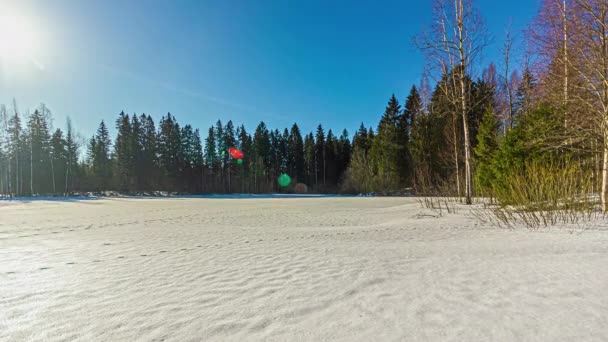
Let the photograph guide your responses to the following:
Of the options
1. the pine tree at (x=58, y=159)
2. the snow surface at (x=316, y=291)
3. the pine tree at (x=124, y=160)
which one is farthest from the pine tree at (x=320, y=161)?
the snow surface at (x=316, y=291)

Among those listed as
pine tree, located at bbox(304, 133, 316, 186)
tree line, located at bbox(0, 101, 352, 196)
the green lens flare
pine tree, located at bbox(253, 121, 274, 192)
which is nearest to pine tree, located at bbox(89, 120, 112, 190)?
tree line, located at bbox(0, 101, 352, 196)

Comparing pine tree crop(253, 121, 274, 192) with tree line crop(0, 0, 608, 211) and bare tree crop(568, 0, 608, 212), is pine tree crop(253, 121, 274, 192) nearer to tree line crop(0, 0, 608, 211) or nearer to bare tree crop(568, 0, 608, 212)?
tree line crop(0, 0, 608, 211)

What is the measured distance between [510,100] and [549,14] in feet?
35.3

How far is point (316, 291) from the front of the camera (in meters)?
2.58

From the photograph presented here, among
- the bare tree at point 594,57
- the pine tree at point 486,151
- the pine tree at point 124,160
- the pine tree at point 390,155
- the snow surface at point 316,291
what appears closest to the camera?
the snow surface at point 316,291

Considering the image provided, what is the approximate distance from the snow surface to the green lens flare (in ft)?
151

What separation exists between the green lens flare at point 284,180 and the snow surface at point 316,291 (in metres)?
46.1

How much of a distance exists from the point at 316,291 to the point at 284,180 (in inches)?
1929

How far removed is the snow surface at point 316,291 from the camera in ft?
5.95

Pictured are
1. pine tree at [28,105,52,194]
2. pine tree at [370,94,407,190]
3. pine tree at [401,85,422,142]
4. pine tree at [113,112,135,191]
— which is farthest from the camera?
pine tree at [113,112,135,191]

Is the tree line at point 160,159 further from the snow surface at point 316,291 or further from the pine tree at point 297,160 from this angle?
the snow surface at point 316,291

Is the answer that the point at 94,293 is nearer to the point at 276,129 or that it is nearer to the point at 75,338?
the point at 75,338

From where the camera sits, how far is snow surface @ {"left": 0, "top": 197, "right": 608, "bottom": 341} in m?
1.81

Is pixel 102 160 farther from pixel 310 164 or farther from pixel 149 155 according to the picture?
pixel 310 164
